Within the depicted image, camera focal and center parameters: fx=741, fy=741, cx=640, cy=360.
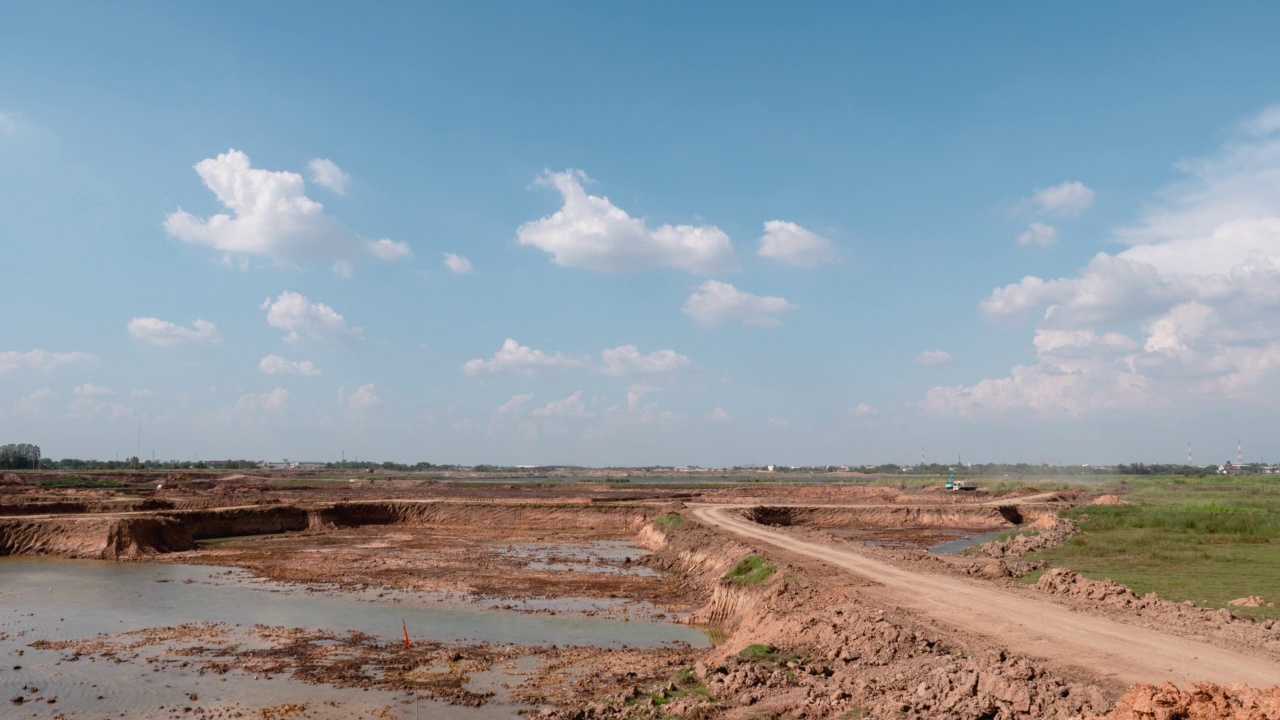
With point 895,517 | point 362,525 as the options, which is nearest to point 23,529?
point 362,525

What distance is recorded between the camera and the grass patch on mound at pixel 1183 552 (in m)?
23.6

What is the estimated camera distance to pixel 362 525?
60500mm

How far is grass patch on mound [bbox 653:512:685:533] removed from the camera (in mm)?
46572

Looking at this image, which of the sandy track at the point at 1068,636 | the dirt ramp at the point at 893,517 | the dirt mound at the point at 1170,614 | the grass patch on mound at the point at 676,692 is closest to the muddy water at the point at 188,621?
the grass patch on mound at the point at 676,692

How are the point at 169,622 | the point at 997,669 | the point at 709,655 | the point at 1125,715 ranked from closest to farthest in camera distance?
the point at 1125,715
the point at 997,669
the point at 709,655
the point at 169,622

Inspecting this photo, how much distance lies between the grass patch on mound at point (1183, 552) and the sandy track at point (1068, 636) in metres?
5.82

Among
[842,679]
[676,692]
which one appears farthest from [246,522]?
[842,679]

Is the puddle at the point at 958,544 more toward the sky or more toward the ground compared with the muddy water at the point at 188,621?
more toward the ground

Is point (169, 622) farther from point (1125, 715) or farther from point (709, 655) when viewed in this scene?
point (1125, 715)

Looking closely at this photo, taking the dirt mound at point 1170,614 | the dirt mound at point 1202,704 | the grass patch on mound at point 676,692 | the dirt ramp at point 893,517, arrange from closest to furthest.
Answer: the dirt mound at point 1202,704 < the grass patch on mound at point 676,692 < the dirt mound at point 1170,614 < the dirt ramp at point 893,517

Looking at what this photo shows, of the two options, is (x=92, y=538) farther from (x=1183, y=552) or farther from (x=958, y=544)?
(x=1183, y=552)

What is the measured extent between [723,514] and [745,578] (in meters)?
30.6

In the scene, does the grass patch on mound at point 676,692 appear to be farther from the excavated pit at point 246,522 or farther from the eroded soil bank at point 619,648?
the excavated pit at point 246,522

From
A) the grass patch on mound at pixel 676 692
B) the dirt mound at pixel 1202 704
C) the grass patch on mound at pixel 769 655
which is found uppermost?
the dirt mound at pixel 1202 704
